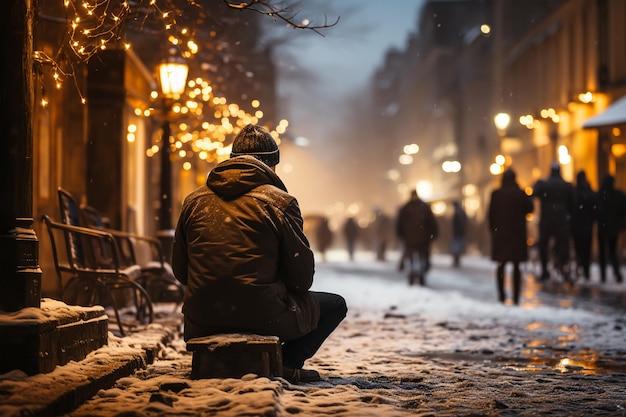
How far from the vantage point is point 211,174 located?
7.44m

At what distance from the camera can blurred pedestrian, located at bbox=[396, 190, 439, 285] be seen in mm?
22297

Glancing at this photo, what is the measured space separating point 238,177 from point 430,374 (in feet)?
8.23

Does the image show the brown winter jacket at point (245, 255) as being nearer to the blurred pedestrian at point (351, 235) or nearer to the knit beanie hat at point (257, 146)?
the knit beanie hat at point (257, 146)

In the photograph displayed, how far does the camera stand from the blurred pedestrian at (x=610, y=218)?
22.2 m

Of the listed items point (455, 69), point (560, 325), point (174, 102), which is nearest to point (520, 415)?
point (560, 325)

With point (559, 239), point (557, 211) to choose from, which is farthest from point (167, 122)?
point (559, 239)

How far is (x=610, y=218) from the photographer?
73.0ft

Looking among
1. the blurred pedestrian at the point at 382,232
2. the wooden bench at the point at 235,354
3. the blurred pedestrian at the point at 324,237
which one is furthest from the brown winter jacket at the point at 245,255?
the blurred pedestrian at the point at 324,237

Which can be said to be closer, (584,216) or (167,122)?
(167,122)

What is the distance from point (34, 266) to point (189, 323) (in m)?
1.07

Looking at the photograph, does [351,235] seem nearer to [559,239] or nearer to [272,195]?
[559,239]

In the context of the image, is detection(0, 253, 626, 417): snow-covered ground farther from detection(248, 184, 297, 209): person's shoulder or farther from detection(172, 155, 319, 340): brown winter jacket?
detection(248, 184, 297, 209): person's shoulder

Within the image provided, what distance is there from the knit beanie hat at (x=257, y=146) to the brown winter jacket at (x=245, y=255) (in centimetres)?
25

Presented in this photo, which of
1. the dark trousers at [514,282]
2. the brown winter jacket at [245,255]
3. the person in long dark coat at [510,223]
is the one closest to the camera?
the brown winter jacket at [245,255]
